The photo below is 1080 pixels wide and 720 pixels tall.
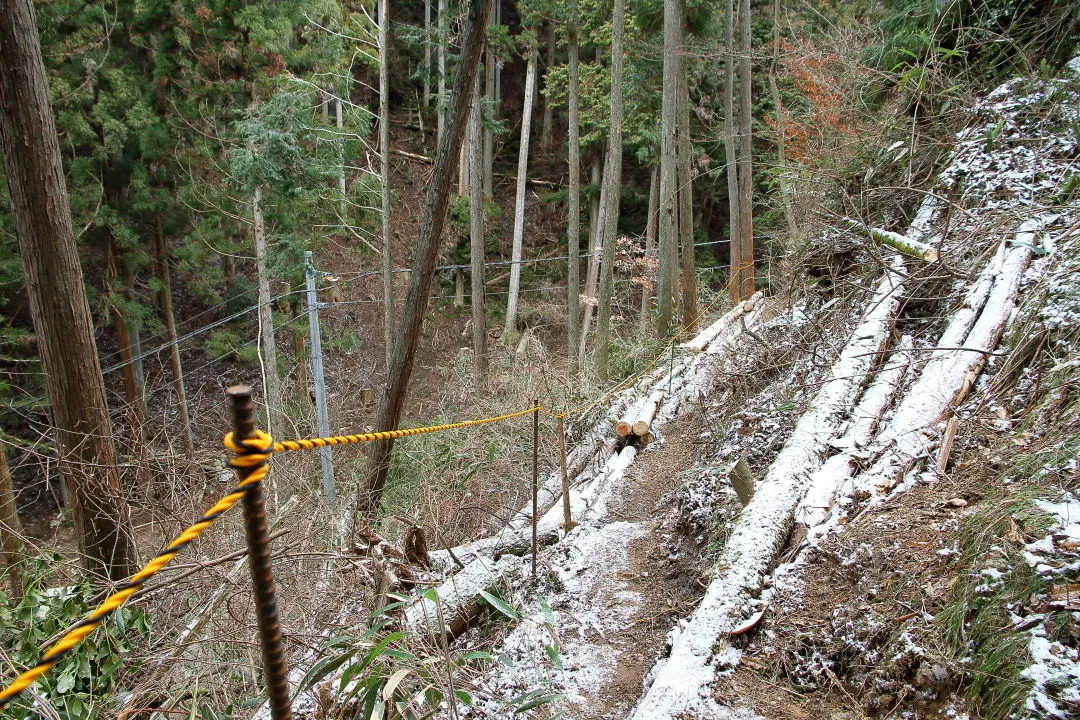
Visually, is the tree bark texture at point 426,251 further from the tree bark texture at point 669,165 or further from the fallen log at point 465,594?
the tree bark texture at point 669,165

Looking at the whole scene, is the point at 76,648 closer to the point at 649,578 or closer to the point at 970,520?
the point at 649,578

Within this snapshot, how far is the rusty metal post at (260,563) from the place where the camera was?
4.08 ft

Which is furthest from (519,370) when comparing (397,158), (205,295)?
(397,158)

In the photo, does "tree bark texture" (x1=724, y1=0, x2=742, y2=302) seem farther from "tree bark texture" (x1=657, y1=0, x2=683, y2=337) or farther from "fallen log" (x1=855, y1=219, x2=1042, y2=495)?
"fallen log" (x1=855, y1=219, x2=1042, y2=495)

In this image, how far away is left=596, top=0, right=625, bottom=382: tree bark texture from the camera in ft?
35.1

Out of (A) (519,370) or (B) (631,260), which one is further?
(B) (631,260)

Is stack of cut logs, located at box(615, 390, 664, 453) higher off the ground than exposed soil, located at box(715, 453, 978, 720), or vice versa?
exposed soil, located at box(715, 453, 978, 720)

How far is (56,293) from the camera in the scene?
4488 mm

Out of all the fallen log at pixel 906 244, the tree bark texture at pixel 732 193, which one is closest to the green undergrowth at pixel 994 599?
the fallen log at pixel 906 244

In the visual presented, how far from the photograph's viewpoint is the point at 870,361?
4766 millimetres

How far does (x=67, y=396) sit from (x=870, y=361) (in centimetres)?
607

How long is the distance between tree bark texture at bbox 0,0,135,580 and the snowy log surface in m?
3.67

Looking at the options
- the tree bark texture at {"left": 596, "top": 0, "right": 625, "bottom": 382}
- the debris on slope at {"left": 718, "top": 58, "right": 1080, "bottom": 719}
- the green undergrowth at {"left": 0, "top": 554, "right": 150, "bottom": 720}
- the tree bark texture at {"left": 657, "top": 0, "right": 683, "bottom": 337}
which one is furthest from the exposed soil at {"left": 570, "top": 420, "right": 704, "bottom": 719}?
the tree bark texture at {"left": 657, "top": 0, "right": 683, "bottom": 337}

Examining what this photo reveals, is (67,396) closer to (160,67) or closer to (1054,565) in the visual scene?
(1054,565)
